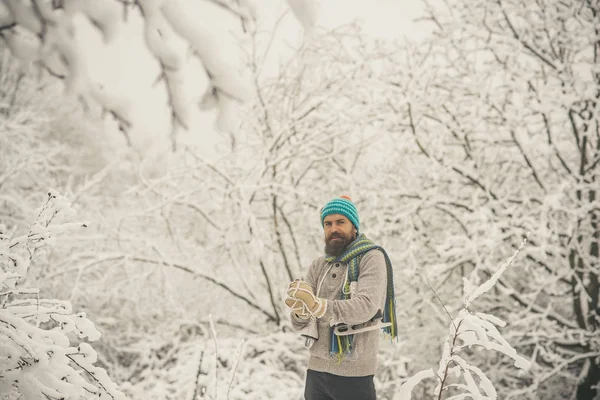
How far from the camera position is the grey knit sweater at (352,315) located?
1.41m

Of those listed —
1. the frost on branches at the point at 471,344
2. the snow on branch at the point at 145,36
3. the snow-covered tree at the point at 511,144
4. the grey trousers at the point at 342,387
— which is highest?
the snow-covered tree at the point at 511,144

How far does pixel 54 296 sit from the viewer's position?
4.48 m

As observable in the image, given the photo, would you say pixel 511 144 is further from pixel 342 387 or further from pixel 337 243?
pixel 342 387

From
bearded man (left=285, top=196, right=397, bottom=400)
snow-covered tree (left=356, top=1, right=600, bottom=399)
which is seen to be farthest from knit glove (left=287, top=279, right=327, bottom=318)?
snow-covered tree (left=356, top=1, right=600, bottom=399)

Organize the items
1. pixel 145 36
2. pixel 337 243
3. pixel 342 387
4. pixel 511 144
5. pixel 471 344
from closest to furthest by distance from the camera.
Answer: pixel 145 36 < pixel 471 344 < pixel 342 387 < pixel 337 243 < pixel 511 144

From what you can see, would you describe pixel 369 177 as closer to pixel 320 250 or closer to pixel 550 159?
pixel 320 250

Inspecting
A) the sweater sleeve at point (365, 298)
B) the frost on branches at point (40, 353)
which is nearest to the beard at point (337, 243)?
the sweater sleeve at point (365, 298)

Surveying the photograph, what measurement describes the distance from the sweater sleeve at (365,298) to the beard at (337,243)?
0.43ft

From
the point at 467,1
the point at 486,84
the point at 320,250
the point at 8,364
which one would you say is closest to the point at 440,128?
the point at 486,84

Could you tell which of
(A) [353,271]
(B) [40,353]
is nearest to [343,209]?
(A) [353,271]

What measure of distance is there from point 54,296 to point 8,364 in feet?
13.5

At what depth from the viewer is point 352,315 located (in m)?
1.40

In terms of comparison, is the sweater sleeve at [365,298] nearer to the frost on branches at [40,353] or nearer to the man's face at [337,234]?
the man's face at [337,234]

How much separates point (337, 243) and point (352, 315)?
0.38 metres
